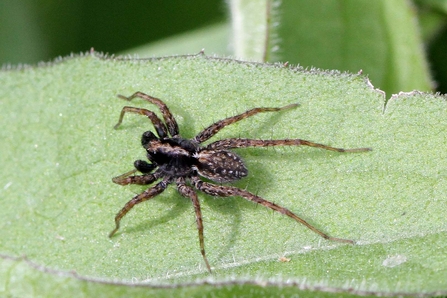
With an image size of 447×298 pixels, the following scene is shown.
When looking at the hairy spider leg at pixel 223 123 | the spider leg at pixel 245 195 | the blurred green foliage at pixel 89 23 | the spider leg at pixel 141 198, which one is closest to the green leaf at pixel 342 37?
the hairy spider leg at pixel 223 123

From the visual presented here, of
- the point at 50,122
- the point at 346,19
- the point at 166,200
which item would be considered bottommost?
the point at 166,200

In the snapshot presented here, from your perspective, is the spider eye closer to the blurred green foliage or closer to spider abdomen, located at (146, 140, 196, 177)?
spider abdomen, located at (146, 140, 196, 177)

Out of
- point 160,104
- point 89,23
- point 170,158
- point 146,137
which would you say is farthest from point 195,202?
point 89,23

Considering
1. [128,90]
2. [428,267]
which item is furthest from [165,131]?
[428,267]

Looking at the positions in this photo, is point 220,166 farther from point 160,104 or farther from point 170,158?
point 160,104

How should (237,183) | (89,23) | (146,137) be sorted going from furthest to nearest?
(89,23)
(146,137)
(237,183)

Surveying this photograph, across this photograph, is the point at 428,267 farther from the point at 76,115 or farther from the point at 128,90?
the point at 76,115

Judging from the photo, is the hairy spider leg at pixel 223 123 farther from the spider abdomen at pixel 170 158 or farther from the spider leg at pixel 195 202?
the spider leg at pixel 195 202
